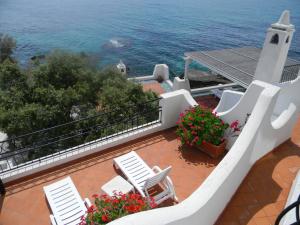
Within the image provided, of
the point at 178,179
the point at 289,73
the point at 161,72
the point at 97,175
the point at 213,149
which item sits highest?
the point at 289,73

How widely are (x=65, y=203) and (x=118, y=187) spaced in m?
1.12

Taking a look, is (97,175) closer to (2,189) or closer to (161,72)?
(2,189)

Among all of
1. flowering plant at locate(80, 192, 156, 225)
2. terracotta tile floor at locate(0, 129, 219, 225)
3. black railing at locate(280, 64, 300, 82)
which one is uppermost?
black railing at locate(280, 64, 300, 82)

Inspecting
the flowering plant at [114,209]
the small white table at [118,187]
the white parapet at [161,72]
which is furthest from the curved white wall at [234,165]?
the white parapet at [161,72]

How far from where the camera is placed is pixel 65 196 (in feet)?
17.0

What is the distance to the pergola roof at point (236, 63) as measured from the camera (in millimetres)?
12140

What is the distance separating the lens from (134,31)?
64938mm

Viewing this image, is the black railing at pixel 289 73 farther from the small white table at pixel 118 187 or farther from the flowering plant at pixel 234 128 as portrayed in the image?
the small white table at pixel 118 187

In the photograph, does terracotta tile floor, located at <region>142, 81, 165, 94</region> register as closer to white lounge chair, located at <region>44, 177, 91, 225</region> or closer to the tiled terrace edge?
the tiled terrace edge

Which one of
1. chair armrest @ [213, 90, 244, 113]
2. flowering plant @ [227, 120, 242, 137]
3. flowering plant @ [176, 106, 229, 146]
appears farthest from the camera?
chair armrest @ [213, 90, 244, 113]

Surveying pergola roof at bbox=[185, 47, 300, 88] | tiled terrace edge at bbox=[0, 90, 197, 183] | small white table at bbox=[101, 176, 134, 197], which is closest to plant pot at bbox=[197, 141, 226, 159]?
tiled terrace edge at bbox=[0, 90, 197, 183]

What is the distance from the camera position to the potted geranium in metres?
6.17

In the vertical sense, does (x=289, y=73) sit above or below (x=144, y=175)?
above

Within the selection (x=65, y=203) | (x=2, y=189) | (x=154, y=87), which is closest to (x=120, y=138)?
(x=65, y=203)
